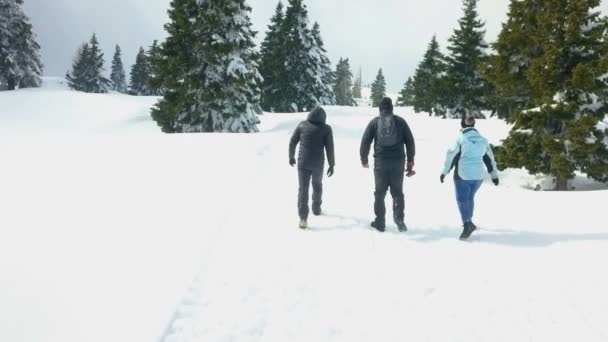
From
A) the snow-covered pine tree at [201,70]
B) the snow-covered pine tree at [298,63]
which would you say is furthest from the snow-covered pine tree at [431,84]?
the snow-covered pine tree at [201,70]

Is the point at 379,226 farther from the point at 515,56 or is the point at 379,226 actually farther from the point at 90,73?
the point at 90,73

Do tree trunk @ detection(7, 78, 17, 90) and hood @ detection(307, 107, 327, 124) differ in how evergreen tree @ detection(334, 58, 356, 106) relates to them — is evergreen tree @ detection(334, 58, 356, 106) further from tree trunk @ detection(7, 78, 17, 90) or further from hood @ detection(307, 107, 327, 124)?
hood @ detection(307, 107, 327, 124)

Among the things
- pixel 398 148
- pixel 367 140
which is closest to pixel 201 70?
pixel 367 140

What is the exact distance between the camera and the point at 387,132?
24.4 feet

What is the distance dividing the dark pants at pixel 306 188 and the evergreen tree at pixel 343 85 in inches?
3224

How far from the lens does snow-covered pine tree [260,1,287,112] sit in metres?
46.2

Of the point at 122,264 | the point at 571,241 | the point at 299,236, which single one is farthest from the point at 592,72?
the point at 122,264

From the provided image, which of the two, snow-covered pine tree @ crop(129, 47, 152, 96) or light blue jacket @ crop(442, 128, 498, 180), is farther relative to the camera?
snow-covered pine tree @ crop(129, 47, 152, 96)

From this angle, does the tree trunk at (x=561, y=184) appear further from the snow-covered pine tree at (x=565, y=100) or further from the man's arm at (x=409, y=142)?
the man's arm at (x=409, y=142)

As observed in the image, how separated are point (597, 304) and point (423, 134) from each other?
1954 centimetres

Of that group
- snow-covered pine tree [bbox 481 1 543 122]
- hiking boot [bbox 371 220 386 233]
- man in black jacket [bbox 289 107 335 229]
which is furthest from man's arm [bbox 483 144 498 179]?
snow-covered pine tree [bbox 481 1 543 122]

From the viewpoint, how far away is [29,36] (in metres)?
47.0

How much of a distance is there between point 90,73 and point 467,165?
81714 millimetres

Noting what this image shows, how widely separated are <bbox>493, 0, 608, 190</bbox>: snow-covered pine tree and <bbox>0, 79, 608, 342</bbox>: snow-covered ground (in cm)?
280
